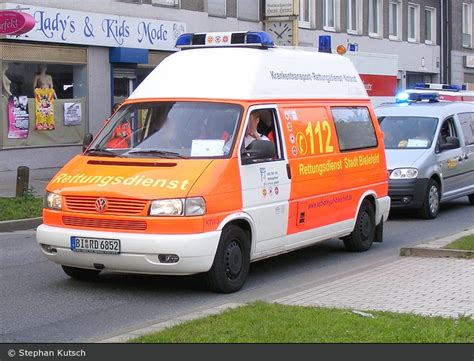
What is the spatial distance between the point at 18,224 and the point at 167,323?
26.7ft

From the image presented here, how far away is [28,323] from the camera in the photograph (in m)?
7.56

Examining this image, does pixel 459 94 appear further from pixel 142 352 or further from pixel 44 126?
pixel 142 352

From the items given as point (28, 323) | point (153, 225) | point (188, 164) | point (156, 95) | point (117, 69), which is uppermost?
point (117, 69)

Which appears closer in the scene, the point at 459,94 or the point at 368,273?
the point at 368,273

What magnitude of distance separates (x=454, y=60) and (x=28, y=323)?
39332 millimetres

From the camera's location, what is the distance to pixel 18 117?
71.0 feet

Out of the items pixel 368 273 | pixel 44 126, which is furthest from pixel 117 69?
pixel 368 273

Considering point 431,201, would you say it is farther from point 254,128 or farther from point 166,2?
point 166,2

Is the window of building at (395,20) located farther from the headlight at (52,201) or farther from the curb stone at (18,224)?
the headlight at (52,201)

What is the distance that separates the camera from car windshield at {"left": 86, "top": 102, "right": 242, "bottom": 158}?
9.02 metres

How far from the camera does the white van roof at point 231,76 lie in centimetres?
951

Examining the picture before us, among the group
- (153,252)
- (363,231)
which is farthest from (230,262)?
(363,231)

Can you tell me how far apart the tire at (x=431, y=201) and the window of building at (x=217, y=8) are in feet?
45.1

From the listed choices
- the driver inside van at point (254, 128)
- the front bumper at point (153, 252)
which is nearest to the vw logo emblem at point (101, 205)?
the front bumper at point (153, 252)
